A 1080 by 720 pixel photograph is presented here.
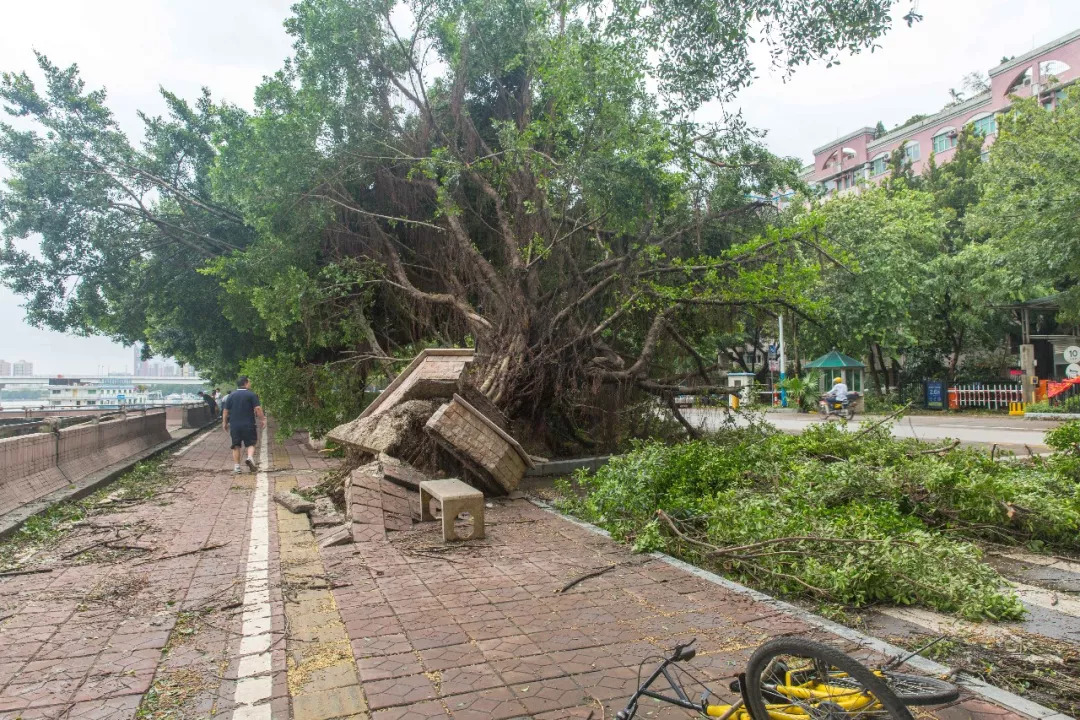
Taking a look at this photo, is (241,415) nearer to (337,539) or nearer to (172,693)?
(337,539)

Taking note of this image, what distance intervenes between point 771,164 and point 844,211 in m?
22.1

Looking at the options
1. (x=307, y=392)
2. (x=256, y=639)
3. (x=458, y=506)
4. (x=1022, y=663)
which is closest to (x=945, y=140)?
(x=307, y=392)

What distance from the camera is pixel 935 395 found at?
32.1m

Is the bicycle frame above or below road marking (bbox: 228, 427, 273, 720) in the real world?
above

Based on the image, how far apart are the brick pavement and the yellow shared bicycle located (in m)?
0.77

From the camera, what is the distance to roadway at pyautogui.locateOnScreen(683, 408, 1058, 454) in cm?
1385

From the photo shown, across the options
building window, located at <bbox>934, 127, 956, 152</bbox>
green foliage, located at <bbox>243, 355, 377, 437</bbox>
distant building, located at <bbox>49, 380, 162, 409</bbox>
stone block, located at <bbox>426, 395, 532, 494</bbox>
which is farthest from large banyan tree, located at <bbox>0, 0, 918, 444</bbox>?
building window, located at <bbox>934, 127, 956, 152</bbox>

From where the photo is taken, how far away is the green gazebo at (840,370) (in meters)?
30.4

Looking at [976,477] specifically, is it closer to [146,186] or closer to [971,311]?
[146,186]

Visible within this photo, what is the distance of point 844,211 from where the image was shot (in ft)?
107

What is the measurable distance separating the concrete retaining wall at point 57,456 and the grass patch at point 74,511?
0.39 meters

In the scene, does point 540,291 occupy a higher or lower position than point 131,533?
higher

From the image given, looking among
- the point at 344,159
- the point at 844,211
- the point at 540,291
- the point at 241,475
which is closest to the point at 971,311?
the point at 844,211

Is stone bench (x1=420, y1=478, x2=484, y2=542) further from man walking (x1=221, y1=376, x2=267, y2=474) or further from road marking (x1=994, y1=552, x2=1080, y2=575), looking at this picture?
man walking (x1=221, y1=376, x2=267, y2=474)
